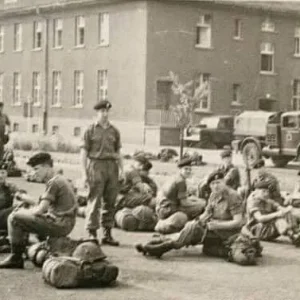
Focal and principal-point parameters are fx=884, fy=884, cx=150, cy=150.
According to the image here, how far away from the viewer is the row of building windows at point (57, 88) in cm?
4328

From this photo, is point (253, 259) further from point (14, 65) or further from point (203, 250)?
point (14, 65)

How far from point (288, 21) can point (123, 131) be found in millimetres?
10453

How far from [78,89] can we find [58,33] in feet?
12.0

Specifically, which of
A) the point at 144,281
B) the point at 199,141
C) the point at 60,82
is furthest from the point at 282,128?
the point at 60,82

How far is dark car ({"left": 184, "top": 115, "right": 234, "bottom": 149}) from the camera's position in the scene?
3491 cm

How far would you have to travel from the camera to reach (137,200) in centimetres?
1431

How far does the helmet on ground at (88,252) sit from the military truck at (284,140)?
1743cm

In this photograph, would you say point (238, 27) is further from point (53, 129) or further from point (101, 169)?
point (101, 169)

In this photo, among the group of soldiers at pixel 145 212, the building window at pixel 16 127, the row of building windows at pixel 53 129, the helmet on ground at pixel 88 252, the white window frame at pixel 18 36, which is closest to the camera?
the helmet on ground at pixel 88 252

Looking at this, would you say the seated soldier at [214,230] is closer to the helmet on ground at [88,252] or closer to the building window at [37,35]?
the helmet on ground at [88,252]

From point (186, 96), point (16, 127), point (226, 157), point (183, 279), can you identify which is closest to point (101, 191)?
point (183, 279)

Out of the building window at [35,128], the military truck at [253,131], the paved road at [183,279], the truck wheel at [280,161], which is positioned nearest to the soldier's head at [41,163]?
the paved road at [183,279]

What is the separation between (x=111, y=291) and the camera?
8805 millimetres

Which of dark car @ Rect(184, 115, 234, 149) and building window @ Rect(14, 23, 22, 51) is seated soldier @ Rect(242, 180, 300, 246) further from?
building window @ Rect(14, 23, 22, 51)
